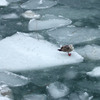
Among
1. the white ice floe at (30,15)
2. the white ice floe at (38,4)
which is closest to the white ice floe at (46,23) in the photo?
the white ice floe at (30,15)

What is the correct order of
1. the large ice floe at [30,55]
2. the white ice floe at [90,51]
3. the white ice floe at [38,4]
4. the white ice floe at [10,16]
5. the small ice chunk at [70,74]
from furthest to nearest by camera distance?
the white ice floe at [38,4]
the white ice floe at [10,16]
the white ice floe at [90,51]
the large ice floe at [30,55]
the small ice chunk at [70,74]

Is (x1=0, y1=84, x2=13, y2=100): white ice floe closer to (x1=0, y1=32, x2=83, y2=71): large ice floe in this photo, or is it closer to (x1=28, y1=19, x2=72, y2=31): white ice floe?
(x1=0, y1=32, x2=83, y2=71): large ice floe

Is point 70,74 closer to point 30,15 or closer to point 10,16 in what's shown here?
point 30,15

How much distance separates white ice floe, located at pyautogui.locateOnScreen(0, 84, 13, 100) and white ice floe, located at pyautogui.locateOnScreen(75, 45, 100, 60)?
1.04m

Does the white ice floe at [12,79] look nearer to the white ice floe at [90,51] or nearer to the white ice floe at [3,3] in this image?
the white ice floe at [90,51]

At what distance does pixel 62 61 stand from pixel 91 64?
334 millimetres

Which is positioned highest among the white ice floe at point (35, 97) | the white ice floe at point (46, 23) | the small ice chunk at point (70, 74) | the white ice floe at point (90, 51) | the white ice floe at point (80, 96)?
the white ice floe at point (46, 23)

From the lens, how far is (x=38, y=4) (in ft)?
16.2

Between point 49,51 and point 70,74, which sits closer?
point 70,74

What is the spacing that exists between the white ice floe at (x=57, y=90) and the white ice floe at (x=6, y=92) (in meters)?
0.39

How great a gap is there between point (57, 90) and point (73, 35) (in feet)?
4.06

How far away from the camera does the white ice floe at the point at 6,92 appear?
2771 mm

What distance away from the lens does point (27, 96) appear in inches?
110

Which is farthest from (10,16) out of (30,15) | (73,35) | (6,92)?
(6,92)
